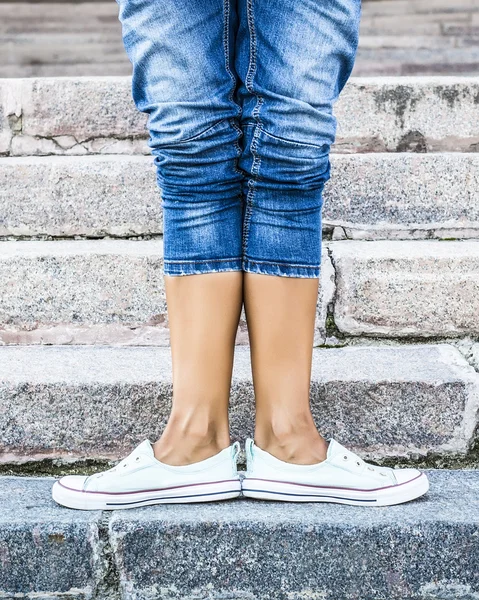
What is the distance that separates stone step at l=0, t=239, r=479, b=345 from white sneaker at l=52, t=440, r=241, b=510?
1.54 feet

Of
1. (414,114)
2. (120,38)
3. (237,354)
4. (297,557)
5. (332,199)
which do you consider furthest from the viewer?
(120,38)

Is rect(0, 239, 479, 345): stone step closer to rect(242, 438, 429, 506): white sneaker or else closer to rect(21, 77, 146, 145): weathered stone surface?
rect(242, 438, 429, 506): white sneaker

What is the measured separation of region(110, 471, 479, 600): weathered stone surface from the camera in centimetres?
97

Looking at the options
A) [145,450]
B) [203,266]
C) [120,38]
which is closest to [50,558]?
[145,450]

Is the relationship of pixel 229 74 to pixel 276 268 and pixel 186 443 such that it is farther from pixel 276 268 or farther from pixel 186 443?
pixel 186 443

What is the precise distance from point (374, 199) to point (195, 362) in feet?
2.61

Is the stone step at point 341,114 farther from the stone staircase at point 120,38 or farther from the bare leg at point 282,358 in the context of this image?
the stone staircase at point 120,38

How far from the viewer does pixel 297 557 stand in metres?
0.97

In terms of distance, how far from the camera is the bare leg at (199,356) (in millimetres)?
1026

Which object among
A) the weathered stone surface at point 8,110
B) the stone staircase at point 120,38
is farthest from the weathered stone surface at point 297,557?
the stone staircase at point 120,38

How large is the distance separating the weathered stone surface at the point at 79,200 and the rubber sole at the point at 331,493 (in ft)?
2.57

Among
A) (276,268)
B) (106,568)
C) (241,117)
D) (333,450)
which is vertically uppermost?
(241,117)

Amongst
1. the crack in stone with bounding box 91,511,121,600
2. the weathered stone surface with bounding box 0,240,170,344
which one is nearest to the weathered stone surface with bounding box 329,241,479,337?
the weathered stone surface with bounding box 0,240,170,344

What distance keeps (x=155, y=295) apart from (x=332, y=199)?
0.50m
